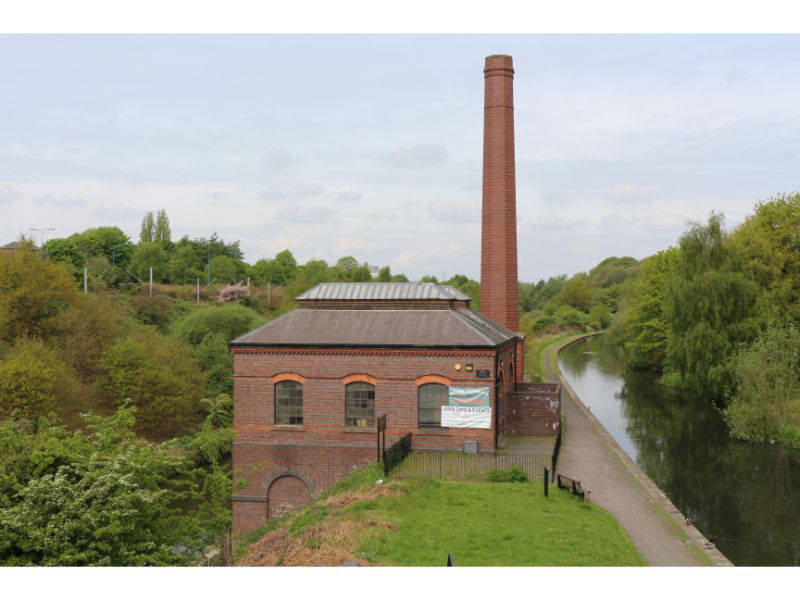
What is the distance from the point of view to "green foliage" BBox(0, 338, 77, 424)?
25422mm

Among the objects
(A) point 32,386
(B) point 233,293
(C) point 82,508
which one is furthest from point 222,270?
(C) point 82,508

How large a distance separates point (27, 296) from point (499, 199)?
72.4ft

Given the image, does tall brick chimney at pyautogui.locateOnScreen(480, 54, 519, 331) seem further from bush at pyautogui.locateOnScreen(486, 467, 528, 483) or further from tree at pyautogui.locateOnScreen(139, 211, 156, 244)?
tree at pyautogui.locateOnScreen(139, 211, 156, 244)

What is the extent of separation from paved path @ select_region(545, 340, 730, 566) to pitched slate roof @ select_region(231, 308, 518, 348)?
4678 millimetres

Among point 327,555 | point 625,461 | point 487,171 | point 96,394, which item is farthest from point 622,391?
point 327,555

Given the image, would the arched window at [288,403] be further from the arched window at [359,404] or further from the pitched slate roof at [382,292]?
the pitched slate roof at [382,292]

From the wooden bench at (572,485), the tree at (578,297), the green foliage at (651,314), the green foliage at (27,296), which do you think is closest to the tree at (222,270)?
the green foliage at (27,296)

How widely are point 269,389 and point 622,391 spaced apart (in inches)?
1202

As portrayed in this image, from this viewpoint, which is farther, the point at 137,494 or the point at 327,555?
the point at 327,555

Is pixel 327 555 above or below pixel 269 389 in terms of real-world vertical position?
below

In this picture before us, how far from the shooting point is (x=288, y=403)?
22156 mm

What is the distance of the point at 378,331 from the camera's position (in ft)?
73.3

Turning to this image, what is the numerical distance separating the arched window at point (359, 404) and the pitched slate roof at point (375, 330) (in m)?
1.35

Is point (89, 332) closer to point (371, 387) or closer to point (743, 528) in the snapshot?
point (371, 387)
